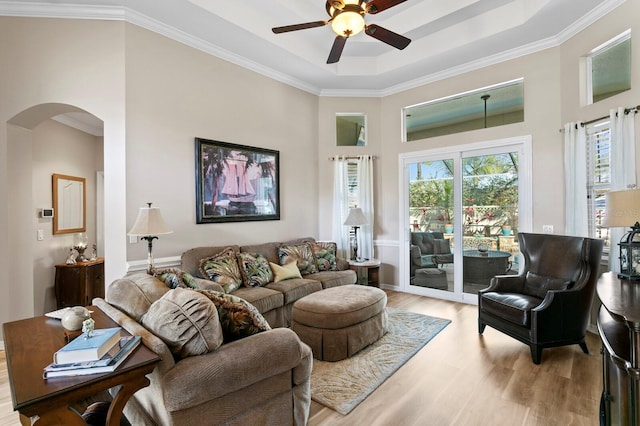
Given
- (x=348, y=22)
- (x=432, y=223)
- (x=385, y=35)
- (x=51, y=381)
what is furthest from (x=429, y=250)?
(x=51, y=381)

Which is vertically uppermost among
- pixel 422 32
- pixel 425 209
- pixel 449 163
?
pixel 422 32

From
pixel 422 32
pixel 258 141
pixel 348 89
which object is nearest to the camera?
pixel 422 32

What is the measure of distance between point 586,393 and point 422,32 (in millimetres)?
4295

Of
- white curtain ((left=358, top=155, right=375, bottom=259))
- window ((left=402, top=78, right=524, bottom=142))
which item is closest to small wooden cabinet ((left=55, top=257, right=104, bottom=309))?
white curtain ((left=358, top=155, right=375, bottom=259))

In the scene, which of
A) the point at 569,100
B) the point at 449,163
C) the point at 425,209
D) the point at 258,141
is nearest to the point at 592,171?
the point at 569,100

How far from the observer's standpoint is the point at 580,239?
322 centimetres

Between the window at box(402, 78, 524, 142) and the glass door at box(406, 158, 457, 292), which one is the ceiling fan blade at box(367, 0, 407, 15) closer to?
the window at box(402, 78, 524, 142)

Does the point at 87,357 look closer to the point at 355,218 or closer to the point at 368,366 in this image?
the point at 368,366

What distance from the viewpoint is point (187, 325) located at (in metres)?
1.63

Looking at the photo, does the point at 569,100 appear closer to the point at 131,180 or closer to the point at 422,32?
the point at 422,32

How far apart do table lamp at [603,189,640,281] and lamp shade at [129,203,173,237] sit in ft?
12.3

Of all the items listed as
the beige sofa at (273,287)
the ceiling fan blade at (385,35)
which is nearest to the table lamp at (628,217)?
the ceiling fan blade at (385,35)

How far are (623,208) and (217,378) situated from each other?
3.01 m

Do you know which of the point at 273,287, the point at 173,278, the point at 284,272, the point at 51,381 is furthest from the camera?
the point at 284,272
